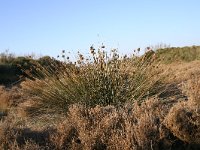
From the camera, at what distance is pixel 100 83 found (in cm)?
874

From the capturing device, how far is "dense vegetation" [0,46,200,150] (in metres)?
6.16

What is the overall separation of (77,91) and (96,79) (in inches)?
18.6

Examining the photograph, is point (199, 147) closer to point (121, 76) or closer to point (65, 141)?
point (65, 141)

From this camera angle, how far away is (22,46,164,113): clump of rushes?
8641mm

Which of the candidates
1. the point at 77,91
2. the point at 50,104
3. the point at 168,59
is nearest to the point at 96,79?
the point at 77,91

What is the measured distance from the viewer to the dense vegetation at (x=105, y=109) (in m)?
6.16

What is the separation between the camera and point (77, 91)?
28.7 ft

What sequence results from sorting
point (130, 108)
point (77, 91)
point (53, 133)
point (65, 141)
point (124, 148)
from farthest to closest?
point (77, 91)
point (130, 108)
point (53, 133)
point (65, 141)
point (124, 148)

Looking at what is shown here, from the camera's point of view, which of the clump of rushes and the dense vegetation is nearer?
the dense vegetation

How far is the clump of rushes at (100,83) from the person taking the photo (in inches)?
340

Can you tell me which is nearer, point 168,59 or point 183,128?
point 183,128

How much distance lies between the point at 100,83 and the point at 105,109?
142cm

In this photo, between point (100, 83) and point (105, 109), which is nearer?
point (105, 109)

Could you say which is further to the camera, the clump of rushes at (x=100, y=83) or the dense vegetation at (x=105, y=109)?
the clump of rushes at (x=100, y=83)
